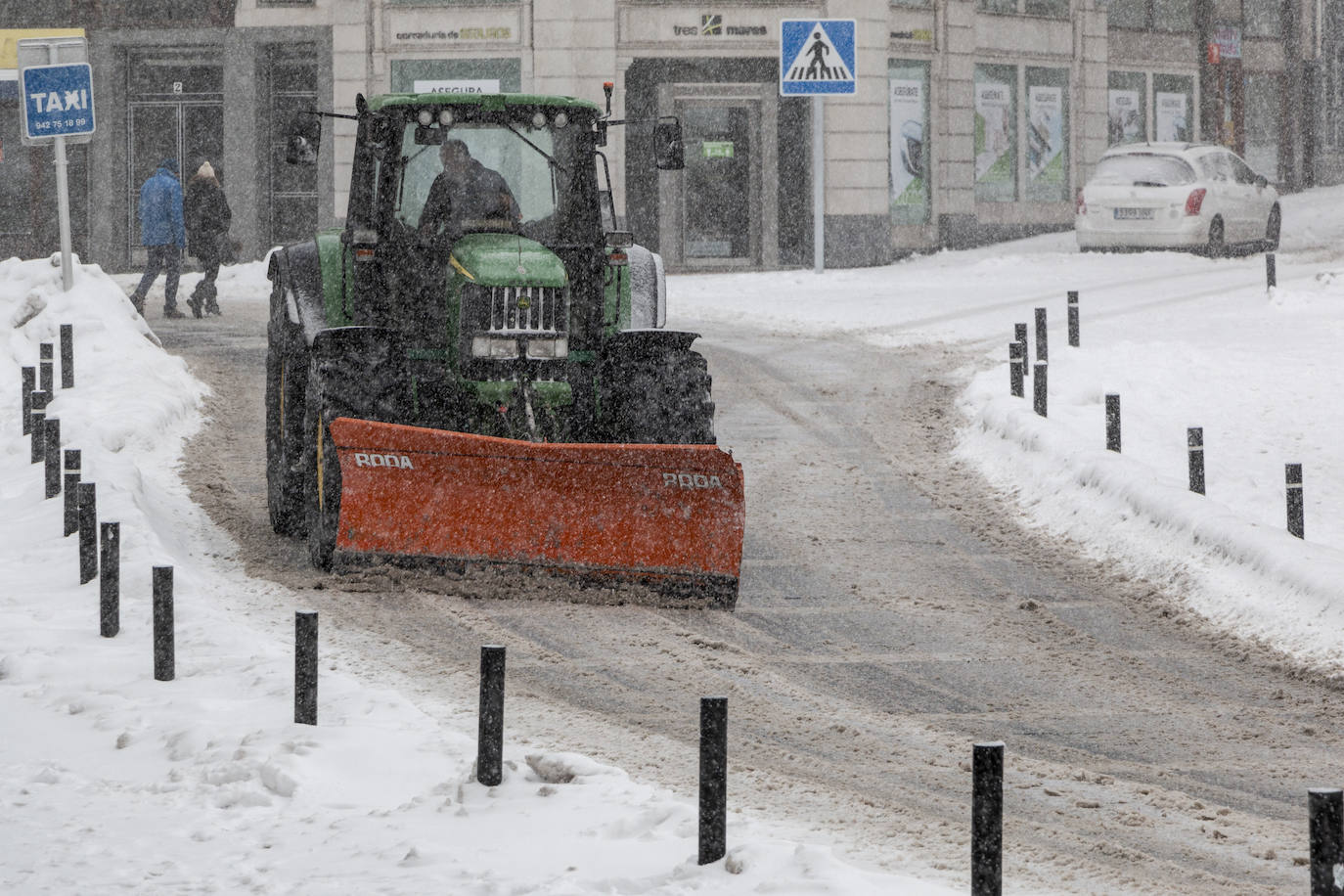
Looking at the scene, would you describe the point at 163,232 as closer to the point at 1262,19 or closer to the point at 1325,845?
the point at 1325,845

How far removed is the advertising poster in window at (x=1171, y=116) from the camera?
36.2 metres

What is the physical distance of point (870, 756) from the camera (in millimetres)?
6855

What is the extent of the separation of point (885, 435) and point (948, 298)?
882 cm

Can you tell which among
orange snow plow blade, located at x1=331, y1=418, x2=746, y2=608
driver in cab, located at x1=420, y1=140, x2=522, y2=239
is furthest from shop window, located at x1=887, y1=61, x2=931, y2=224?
orange snow plow blade, located at x1=331, y1=418, x2=746, y2=608

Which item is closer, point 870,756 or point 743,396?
point 870,756

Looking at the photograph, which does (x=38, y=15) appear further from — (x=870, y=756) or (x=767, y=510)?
(x=870, y=756)

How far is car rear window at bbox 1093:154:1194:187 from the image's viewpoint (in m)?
26.6

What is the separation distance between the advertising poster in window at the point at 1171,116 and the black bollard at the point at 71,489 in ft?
95.4

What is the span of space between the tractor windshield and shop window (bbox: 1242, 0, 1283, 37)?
33.6 meters

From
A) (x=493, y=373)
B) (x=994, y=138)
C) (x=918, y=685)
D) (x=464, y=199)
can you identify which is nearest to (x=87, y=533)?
(x=493, y=373)

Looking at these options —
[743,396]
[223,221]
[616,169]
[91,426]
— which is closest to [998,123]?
[616,169]

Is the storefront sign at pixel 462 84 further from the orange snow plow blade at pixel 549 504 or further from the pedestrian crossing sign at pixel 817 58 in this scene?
the orange snow plow blade at pixel 549 504

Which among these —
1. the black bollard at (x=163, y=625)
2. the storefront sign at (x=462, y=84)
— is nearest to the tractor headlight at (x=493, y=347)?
the black bollard at (x=163, y=625)

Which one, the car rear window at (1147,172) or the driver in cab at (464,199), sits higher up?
the car rear window at (1147,172)
